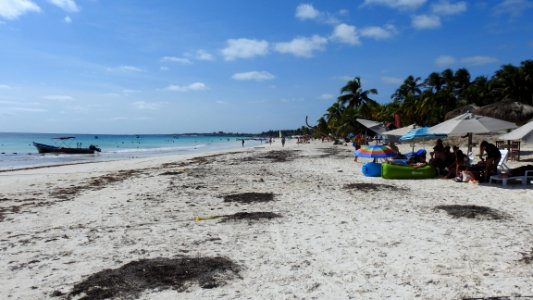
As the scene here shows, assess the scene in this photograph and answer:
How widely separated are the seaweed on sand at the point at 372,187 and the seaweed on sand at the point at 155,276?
19.2 ft

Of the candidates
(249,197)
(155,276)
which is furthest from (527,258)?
(249,197)

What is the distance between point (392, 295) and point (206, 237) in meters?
3.03

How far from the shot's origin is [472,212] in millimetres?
6691

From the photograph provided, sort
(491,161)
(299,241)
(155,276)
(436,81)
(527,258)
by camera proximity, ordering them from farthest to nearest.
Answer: (436,81), (491,161), (299,241), (527,258), (155,276)

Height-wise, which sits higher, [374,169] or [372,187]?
[374,169]

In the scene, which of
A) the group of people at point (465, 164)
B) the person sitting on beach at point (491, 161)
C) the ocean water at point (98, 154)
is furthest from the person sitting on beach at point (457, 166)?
the ocean water at point (98, 154)

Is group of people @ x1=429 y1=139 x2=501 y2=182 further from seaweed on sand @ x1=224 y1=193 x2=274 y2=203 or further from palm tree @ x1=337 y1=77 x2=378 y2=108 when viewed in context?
palm tree @ x1=337 y1=77 x2=378 y2=108

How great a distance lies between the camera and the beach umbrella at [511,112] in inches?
935

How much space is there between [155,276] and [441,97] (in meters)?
45.3

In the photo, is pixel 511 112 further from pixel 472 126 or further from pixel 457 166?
pixel 457 166

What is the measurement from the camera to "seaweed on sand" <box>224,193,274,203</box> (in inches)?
337

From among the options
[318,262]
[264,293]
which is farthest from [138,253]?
[318,262]

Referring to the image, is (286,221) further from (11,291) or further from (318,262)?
(11,291)

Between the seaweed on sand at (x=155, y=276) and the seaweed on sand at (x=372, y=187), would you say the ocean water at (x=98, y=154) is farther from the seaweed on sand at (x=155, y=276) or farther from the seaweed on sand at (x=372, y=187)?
the seaweed on sand at (x=155, y=276)
